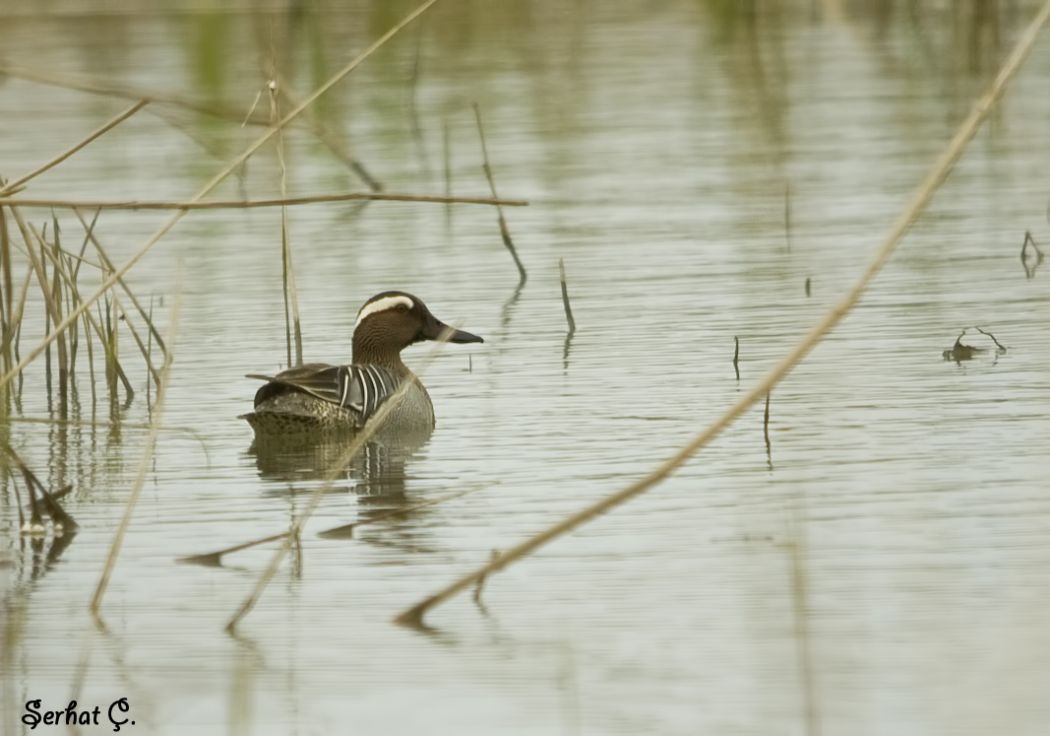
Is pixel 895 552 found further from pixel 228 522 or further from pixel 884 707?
pixel 228 522

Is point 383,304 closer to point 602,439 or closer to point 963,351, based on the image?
point 602,439

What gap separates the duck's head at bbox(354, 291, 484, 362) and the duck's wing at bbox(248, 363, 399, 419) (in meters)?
0.55

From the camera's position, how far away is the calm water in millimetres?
5422

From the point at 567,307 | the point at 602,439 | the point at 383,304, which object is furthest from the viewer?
the point at 567,307

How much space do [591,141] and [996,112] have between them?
3.04 m

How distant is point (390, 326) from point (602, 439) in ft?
6.82

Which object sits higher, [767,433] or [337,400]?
[337,400]

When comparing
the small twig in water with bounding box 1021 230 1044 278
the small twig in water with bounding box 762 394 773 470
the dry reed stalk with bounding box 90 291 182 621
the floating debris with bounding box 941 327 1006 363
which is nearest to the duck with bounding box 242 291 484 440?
the small twig in water with bounding box 762 394 773 470

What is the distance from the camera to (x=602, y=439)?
8.45m

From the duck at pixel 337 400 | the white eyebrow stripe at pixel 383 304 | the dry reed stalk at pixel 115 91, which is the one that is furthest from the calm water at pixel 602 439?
the white eyebrow stripe at pixel 383 304

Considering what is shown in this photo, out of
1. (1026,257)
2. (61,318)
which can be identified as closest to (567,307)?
(61,318)

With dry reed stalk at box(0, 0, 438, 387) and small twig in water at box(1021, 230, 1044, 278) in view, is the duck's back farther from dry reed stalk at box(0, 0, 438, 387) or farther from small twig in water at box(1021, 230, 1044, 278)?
small twig in water at box(1021, 230, 1044, 278)

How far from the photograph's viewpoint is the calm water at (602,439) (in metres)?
5.42

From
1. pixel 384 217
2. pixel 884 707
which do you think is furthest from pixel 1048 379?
pixel 384 217
